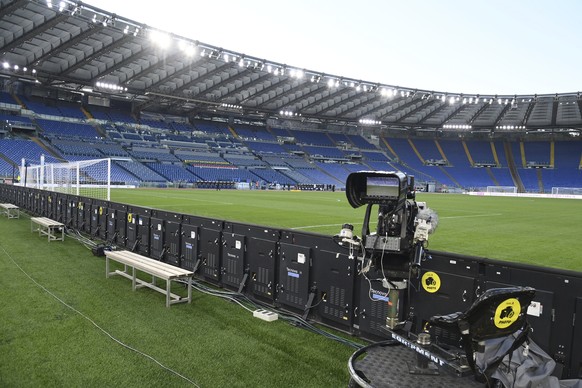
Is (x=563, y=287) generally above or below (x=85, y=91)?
below

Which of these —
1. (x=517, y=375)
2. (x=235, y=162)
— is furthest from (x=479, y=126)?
(x=517, y=375)

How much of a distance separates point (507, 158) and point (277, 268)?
73854 mm

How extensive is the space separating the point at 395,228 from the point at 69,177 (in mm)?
20425

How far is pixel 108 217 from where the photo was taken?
10914 mm

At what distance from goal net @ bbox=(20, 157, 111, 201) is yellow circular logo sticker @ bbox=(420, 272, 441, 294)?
11193mm

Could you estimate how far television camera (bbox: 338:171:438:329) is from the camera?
2.98m

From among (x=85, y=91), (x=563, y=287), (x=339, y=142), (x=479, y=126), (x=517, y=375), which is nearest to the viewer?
(x=517, y=375)

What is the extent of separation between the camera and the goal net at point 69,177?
1662 cm

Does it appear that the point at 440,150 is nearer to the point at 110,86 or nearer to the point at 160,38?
the point at 160,38

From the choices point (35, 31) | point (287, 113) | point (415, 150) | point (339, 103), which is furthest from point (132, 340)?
point (415, 150)

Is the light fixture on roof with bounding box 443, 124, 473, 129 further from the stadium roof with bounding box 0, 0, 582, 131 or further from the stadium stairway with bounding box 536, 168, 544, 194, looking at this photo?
the stadium stairway with bounding box 536, 168, 544, 194

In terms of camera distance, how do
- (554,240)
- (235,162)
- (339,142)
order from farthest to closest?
(339,142), (235,162), (554,240)

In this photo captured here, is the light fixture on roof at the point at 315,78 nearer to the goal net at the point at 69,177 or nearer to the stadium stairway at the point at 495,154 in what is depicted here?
the goal net at the point at 69,177

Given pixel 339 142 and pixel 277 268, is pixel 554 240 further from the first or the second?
pixel 339 142
